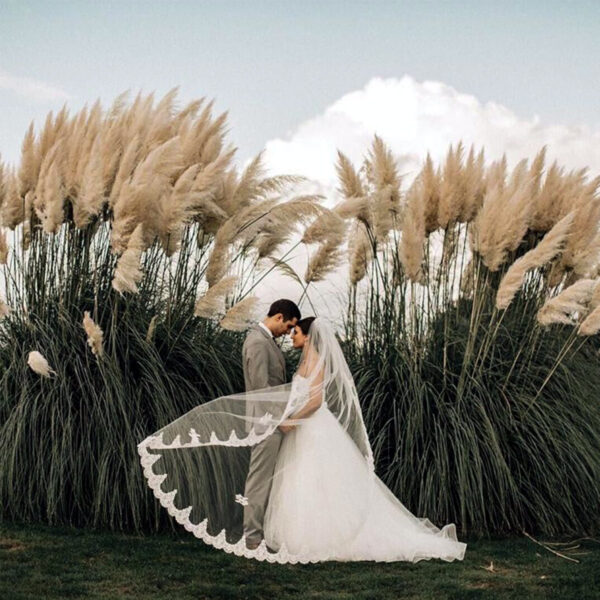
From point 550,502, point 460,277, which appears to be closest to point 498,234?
point 460,277

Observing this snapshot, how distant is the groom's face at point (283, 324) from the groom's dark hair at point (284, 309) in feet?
0.05

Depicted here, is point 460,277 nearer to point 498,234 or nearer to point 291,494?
point 498,234

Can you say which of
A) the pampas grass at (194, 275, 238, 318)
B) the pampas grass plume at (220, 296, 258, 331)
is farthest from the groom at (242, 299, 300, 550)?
the pampas grass at (194, 275, 238, 318)

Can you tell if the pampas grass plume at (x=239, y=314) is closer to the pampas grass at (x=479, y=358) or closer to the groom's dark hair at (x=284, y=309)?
the groom's dark hair at (x=284, y=309)

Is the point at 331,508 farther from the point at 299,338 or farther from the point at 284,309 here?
the point at 284,309

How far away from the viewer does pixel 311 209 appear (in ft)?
20.8

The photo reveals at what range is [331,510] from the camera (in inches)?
198

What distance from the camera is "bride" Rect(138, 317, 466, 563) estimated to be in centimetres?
502

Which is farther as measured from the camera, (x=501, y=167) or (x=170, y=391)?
(x=501, y=167)

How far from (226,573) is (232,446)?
0.78 meters

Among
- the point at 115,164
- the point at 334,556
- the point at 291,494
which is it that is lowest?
the point at 334,556

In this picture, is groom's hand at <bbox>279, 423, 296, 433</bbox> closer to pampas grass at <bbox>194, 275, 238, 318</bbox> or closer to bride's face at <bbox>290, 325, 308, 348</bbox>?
bride's face at <bbox>290, 325, 308, 348</bbox>

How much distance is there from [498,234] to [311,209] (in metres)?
1.25

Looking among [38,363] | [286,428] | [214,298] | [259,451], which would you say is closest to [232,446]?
[259,451]
